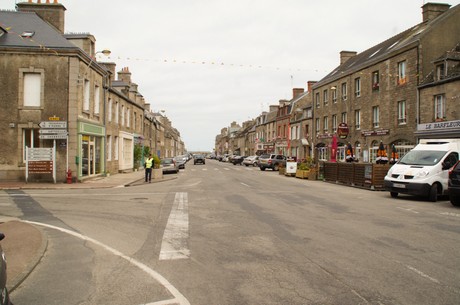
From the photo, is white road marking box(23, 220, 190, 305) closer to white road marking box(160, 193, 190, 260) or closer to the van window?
white road marking box(160, 193, 190, 260)

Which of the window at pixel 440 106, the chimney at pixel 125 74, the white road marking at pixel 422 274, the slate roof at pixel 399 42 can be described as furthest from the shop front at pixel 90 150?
the slate roof at pixel 399 42

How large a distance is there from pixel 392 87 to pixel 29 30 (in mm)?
23754

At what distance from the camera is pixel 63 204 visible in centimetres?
1308

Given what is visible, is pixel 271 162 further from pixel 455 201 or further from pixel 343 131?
pixel 455 201

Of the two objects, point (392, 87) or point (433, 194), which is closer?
point (433, 194)

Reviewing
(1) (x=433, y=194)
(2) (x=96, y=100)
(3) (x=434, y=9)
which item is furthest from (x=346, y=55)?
(1) (x=433, y=194)

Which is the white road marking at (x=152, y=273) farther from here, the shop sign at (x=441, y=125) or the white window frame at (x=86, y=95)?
the shop sign at (x=441, y=125)

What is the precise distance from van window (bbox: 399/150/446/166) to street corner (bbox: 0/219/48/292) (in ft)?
44.8

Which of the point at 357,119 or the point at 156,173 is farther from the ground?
the point at 357,119

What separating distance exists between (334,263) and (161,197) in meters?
10.0

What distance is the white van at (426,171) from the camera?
14703 millimetres

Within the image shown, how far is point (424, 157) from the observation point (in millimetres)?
15805

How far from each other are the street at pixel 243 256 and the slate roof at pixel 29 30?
12011mm

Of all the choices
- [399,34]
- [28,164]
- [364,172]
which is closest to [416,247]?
[364,172]
